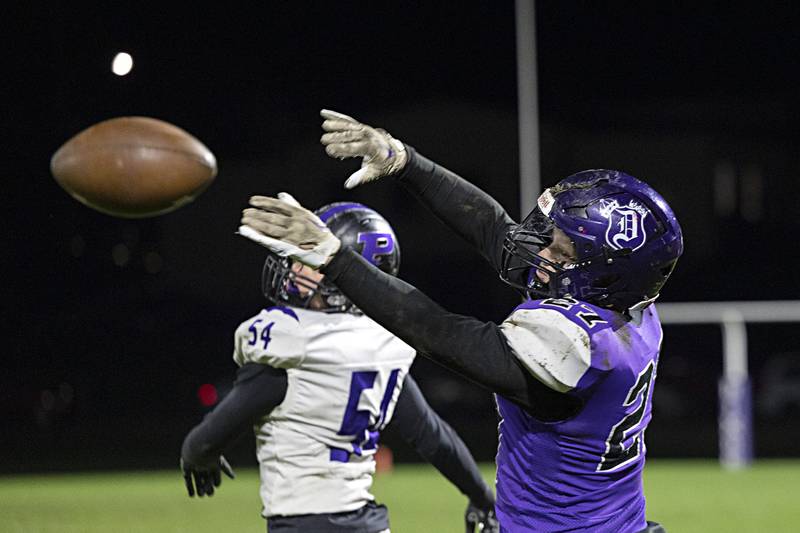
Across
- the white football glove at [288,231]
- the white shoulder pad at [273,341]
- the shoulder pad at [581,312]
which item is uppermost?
the white football glove at [288,231]

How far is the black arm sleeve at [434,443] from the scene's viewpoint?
3.47m

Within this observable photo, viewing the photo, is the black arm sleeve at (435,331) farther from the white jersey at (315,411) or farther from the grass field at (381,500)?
the grass field at (381,500)

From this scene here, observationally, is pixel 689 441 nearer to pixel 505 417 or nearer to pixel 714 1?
pixel 714 1

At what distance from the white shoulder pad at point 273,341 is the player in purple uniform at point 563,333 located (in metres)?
0.66

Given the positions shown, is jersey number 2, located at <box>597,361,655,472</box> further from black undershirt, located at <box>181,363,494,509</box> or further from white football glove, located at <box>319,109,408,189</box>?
black undershirt, located at <box>181,363,494,509</box>

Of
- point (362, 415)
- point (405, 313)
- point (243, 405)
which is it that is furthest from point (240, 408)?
point (405, 313)

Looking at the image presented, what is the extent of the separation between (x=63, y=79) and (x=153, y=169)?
6939mm

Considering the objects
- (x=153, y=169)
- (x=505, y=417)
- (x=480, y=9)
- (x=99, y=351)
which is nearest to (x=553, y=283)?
(x=505, y=417)

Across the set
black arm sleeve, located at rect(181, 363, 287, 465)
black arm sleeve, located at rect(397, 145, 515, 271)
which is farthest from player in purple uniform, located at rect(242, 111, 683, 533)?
black arm sleeve, located at rect(181, 363, 287, 465)

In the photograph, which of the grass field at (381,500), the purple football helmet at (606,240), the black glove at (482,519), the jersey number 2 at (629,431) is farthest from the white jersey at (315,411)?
the grass field at (381,500)

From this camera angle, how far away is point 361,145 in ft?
9.07

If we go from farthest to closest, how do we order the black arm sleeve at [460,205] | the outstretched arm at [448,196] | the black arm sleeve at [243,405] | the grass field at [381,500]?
the grass field at [381,500]
the black arm sleeve at [243,405]
the black arm sleeve at [460,205]
the outstretched arm at [448,196]

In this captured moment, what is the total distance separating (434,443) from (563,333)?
46.4 inches

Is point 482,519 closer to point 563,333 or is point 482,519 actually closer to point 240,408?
point 240,408
